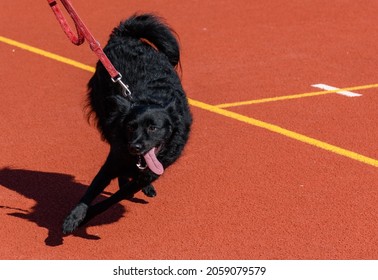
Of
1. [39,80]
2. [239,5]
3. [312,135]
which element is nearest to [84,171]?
[312,135]

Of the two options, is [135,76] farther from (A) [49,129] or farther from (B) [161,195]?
(A) [49,129]

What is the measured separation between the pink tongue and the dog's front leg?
43cm

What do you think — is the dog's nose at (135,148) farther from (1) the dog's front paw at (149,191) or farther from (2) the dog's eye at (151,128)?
(1) the dog's front paw at (149,191)

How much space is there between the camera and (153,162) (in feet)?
21.9

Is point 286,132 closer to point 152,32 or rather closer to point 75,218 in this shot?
point 152,32

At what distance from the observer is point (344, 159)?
8188mm

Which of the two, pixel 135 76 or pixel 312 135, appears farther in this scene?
pixel 312 135

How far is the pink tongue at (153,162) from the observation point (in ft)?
21.8

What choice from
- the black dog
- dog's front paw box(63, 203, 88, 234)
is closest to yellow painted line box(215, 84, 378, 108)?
the black dog

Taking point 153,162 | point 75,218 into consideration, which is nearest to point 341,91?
point 153,162

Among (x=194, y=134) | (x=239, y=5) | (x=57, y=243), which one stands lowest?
(x=239, y=5)

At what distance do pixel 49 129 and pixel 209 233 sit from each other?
307 cm

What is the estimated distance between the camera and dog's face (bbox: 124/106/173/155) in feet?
21.3

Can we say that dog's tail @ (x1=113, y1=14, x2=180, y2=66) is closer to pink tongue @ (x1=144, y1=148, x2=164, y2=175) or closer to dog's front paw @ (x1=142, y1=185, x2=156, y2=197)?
dog's front paw @ (x1=142, y1=185, x2=156, y2=197)
